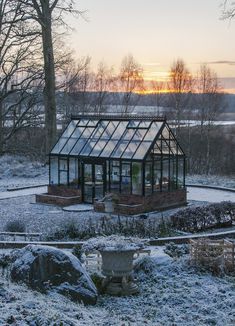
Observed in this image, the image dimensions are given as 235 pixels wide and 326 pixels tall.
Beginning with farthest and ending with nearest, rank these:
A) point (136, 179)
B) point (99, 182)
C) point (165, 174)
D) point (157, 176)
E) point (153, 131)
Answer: point (99, 182)
point (165, 174)
point (153, 131)
point (157, 176)
point (136, 179)

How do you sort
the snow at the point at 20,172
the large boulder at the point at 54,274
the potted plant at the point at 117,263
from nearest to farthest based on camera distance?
the large boulder at the point at 54,274 < the potted plant at the point at 117,263 < the snow at the point at 20,172

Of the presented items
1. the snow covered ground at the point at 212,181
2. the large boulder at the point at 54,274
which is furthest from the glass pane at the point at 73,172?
the large boulder at the point at 54,274

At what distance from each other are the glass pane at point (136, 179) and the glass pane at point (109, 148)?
1.41m

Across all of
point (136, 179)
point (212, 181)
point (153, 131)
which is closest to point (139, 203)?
point (136, 179)

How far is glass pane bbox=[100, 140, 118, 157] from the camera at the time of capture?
2144cm

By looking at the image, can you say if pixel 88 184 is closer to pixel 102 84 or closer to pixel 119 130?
pixel 119 130

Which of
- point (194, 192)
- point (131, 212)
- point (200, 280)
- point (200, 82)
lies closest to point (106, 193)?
point (131, 212)

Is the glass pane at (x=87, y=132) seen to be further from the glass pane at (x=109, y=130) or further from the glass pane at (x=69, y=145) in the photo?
the glass pane at (x=109, y=130)

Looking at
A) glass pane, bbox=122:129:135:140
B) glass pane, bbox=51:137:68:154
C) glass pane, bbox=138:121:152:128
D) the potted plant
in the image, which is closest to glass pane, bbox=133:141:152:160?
glass pane, bbox=122:129:135:140

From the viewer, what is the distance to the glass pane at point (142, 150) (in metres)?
20.4

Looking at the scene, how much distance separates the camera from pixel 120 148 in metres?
21.3

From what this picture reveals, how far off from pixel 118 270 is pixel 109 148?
38.2 feet

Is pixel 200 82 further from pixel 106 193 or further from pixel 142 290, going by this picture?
pixel 142 290

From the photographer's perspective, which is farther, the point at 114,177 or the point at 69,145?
the point at 69,145
